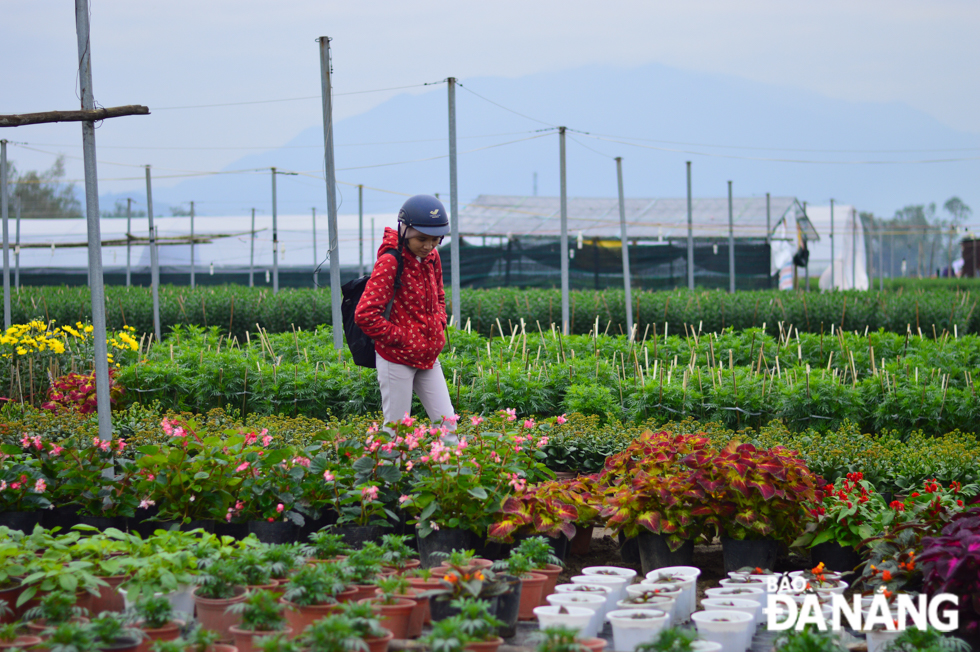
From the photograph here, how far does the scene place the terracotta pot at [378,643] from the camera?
2.70 metres

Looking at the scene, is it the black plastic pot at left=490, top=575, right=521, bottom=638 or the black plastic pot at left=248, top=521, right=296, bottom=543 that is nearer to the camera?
the black plastic pot at left=490, top=575, right=521, bottom=638

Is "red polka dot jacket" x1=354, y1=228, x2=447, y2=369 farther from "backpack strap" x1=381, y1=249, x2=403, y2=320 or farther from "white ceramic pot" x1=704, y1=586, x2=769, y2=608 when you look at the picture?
"white ceramic pot" x1=704, y1=586, x2=769, y2=608

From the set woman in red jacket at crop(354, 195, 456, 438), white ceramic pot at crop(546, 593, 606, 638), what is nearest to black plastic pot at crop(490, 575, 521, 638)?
white ceramic pot at crop(546, 593, 606, 638)

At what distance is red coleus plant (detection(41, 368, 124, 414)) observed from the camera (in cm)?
750

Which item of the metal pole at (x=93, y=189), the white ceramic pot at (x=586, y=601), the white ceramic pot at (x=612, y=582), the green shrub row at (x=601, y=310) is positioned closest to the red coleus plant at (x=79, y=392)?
the metal pole at (x=93, y=189)

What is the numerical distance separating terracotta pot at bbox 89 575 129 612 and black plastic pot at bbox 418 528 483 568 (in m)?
1.26

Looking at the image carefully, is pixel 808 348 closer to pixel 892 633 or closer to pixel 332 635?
pixel 892 633

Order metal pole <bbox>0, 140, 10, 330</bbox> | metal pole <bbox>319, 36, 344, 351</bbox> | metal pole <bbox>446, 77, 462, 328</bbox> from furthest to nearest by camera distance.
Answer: metal pole <bbox>0, 140, 10, 330</bbox> → metal pole <bbox>446, 77, 462, 328</bbox> → metal pole <bbox>319, 36, 344, 351</bbox>

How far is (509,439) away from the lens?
4.30m

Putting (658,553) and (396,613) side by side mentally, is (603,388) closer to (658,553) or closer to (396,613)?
(658,553)

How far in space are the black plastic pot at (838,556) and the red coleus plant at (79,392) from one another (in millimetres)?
5929

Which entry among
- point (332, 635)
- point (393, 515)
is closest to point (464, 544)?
point (393, 515)

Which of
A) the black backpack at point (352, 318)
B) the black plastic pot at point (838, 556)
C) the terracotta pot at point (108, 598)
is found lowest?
the black plastic pot at point (838, 556)

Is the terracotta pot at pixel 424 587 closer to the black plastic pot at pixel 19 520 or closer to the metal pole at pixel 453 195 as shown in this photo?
the black plastic pot at pixel 19 520
